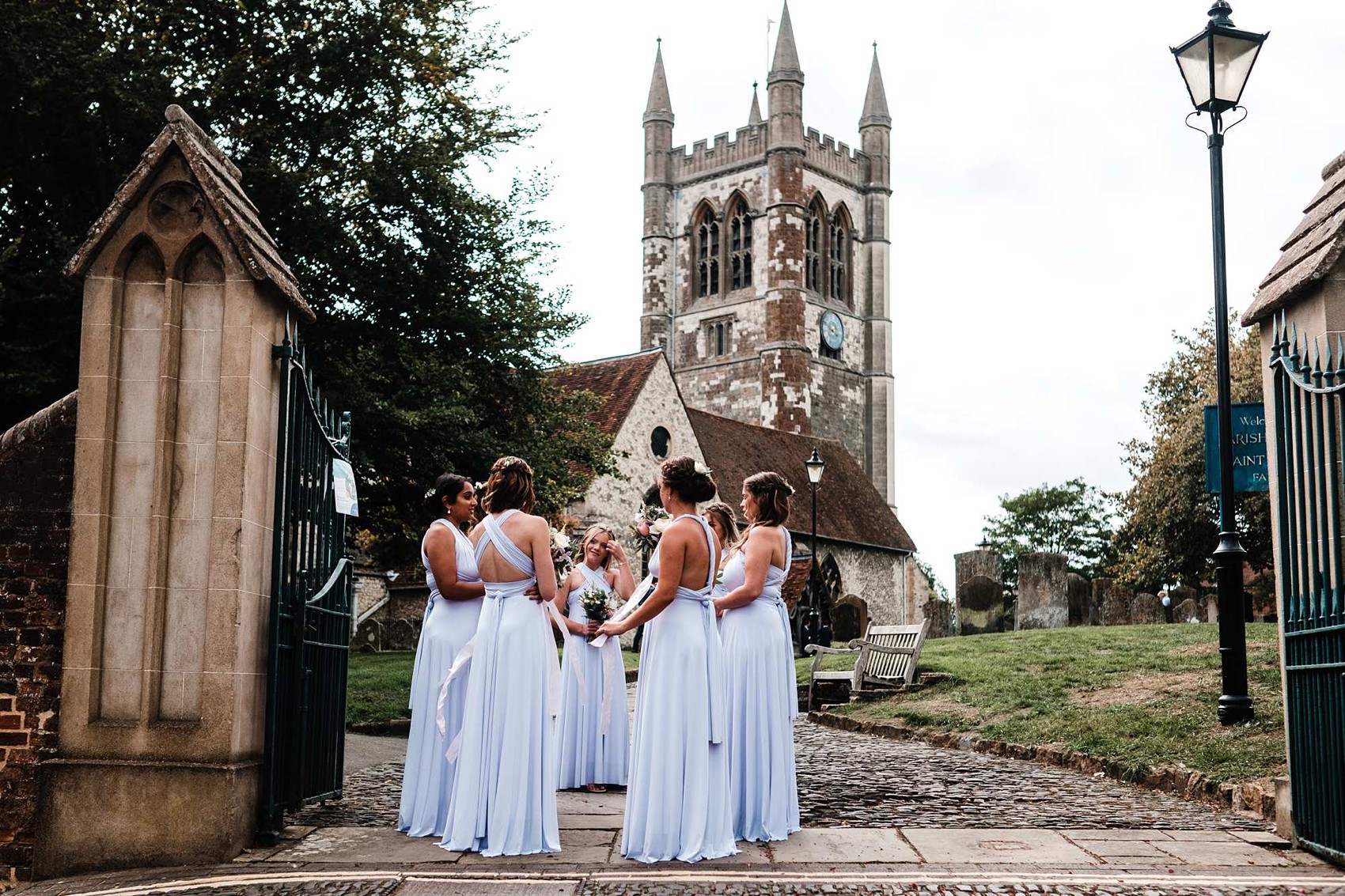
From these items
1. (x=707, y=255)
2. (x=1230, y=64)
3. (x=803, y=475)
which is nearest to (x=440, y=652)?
(x=1230, y=64)

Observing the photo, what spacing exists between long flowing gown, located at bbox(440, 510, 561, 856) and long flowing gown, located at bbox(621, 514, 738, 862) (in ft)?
1.53

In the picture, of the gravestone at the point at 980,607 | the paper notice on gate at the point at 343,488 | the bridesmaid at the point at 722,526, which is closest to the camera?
the bridesmaid at the point at 722,526

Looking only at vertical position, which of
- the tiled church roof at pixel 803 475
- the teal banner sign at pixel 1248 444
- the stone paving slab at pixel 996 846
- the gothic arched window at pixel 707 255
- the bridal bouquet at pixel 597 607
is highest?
the gothic arched window at pixel 707 255

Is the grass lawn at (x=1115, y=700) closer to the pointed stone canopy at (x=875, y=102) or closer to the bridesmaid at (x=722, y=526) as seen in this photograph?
the bridesmaid at (x=722, y=526)

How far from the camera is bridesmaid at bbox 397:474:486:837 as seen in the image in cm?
694

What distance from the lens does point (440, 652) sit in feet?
23.9

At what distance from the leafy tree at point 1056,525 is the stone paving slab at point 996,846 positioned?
67.8 meters

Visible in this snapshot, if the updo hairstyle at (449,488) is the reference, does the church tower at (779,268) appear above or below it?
above

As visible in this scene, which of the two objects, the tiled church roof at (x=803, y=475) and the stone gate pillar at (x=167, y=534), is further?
the tiled church roof at (x=803, y=475)

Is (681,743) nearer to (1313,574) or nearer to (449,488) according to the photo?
(449,488)

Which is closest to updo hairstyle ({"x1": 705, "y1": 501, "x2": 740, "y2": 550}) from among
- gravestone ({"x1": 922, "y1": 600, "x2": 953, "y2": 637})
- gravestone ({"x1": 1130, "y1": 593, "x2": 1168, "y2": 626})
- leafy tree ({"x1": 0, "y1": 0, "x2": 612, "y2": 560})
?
leafy tree ({"x1": 0, "y1": 0, "x2": 612, "y2": 560})

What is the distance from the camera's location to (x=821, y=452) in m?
50.4

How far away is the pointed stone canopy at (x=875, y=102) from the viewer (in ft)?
211

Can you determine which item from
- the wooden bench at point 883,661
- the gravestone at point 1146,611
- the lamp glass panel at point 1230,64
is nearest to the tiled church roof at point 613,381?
the gravestone at point 1146,611
